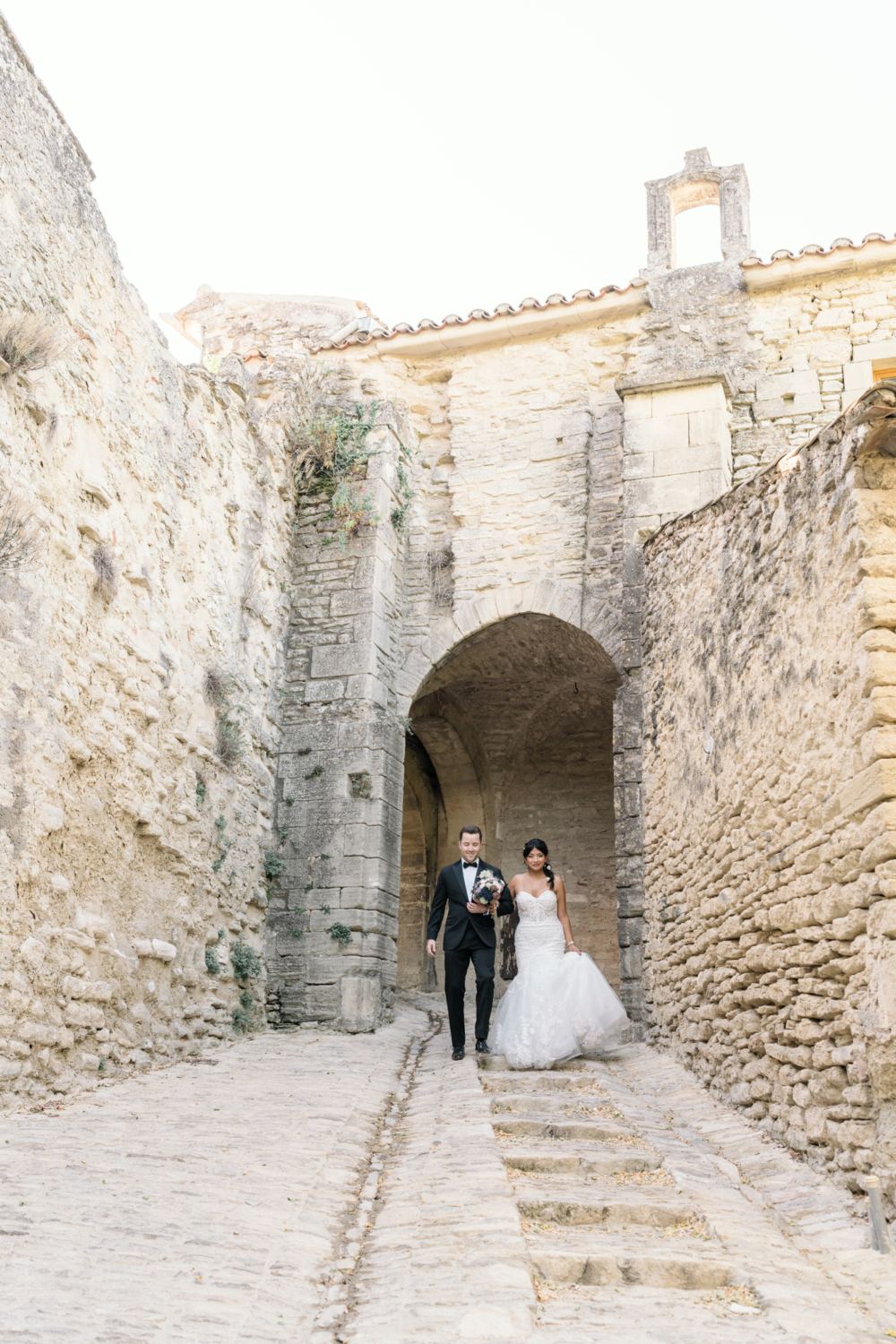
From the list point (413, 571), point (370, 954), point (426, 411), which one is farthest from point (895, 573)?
point (426, 411)

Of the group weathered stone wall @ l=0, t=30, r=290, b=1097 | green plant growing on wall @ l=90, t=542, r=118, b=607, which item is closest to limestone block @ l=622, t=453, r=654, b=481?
weathered stone wall @ l=0, t=30, r=290, b=1097

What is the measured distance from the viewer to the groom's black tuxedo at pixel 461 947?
627 cm

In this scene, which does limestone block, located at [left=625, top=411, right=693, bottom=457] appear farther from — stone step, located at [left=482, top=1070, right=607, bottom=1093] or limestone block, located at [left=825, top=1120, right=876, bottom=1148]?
limestone block, located at [left=825, top=1120, right=876, bottom=1148]

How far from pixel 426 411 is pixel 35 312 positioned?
197 inches

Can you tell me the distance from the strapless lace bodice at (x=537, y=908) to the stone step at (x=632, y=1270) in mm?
3492

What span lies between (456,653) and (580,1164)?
19.1 feet

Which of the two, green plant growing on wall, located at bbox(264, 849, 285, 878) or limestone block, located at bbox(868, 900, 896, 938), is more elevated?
green plant growing on wall, located at bbox(264, 849, 285, 878)

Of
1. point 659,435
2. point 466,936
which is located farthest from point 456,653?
point 466,936

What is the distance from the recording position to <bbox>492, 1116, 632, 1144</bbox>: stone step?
4.24 metres

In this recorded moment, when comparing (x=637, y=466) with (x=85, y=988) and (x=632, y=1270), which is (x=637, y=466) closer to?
(x=85, y=988)

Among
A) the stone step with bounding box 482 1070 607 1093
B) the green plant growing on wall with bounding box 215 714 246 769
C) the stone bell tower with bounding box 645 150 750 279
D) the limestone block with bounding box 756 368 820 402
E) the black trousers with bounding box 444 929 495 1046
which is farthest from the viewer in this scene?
the stone bell tower with bounding box 645 150 750 279

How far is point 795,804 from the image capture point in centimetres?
405

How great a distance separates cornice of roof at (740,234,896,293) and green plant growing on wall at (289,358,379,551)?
11.5 feet

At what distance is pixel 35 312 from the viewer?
17.2 feet
